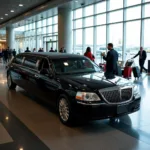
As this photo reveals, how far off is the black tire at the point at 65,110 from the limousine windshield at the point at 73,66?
2.47 feet

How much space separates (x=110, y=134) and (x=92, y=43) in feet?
49.6

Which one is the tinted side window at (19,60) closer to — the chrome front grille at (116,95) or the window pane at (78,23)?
the chrome front grille at (116,95)

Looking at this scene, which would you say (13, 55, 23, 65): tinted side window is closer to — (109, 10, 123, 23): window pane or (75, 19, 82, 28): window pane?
(109, 10, 123, 23): window pane

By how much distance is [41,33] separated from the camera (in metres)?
26.9

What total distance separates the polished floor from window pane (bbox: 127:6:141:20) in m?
9.89

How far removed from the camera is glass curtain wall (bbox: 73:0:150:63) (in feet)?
46.5

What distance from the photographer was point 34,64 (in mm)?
6250

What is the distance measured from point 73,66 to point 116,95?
1.50 metres

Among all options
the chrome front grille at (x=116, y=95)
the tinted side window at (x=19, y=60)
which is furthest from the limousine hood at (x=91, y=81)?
the tinted side window at (x=19, y=60)

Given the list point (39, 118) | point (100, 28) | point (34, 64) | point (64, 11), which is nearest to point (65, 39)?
point (64, 11)

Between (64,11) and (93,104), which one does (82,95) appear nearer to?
(93,104)

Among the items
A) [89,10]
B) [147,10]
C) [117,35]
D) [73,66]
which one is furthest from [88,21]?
[73,66]

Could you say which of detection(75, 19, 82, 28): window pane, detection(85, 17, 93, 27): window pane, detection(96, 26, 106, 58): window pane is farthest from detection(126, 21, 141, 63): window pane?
detection(75, 19, 82, 28): window pane

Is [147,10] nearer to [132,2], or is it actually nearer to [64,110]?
[132,2]
